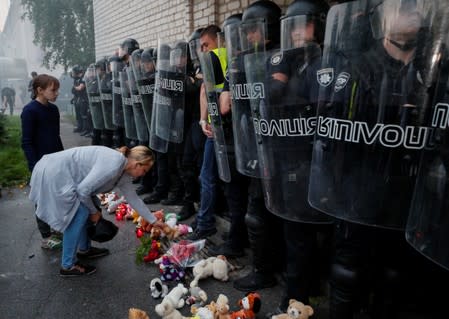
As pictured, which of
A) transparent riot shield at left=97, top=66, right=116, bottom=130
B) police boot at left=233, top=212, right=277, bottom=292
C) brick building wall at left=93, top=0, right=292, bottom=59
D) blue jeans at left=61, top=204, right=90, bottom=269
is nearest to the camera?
police boot at left=233, top=212, right=277, bottom=292

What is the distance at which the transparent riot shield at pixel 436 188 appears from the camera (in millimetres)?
1277

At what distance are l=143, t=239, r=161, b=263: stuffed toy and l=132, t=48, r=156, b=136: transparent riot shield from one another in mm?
1615

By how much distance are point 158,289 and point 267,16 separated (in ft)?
6.34

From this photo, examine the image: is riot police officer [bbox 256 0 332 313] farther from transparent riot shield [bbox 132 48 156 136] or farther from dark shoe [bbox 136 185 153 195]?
dark shoe [bbox 136 185 153 195]

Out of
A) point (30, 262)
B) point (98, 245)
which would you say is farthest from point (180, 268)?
point (30, 262)

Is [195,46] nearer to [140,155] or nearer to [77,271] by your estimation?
[140,155]

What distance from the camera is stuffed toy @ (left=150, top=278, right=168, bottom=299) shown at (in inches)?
105

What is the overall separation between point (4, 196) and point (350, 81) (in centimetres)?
553

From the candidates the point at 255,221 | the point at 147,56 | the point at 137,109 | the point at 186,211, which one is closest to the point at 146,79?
the point at 147,56

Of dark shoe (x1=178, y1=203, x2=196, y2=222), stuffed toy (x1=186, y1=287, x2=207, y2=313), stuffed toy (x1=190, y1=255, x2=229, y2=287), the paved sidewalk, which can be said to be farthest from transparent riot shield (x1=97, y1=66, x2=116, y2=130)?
stuffed toy (x1=186, y1=287, x2=207, y2=313)

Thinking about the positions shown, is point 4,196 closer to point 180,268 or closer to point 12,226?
point 12,226

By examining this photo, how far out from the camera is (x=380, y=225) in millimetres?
1624

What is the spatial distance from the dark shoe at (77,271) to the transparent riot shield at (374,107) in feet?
6.96

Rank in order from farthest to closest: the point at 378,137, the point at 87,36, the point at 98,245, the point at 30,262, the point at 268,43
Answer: the point at 87,36
the point at 98,245
the point at 30,262
the point at 268,43
the point at 378,137
